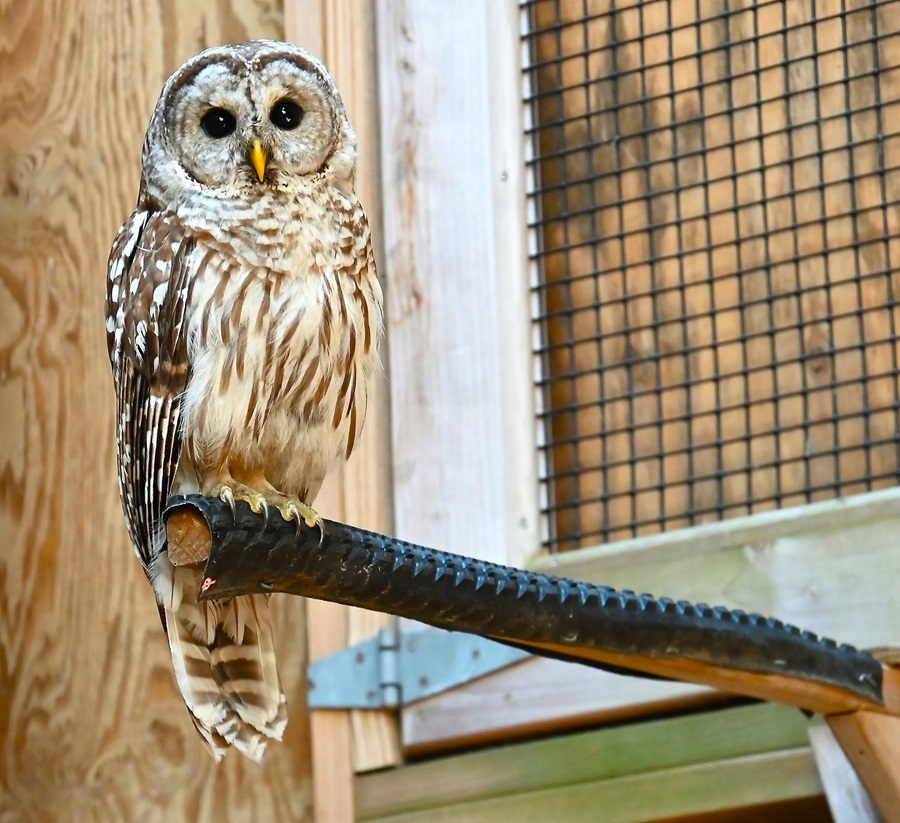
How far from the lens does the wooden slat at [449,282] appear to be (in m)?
3.89

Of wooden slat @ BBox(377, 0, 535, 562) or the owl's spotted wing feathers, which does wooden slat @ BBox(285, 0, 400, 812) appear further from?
the owl's spotted wing feathers

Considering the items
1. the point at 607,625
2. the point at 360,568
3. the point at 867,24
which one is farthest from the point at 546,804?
the point at 867,24

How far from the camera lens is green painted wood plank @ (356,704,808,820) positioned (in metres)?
3.56

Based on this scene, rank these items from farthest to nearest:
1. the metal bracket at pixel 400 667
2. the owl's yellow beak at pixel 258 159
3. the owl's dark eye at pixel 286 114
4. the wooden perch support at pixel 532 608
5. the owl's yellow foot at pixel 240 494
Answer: the metal bracket at pixel 400 667 → the owl's dark eye at pixel 286 114 → the owl's yellow beak at pixel 258 159 → the owl's yellow foot at pixel 240 494 → the wooden perch support at pixel 532 608

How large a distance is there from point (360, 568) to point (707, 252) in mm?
1475

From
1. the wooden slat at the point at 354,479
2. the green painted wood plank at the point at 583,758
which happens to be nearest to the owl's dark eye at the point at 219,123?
the wooden slat at the point at 354,479

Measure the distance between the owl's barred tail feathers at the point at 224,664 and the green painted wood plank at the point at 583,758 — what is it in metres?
0.57

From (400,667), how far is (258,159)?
110 centimetres

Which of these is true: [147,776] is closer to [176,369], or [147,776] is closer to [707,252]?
[176,369]

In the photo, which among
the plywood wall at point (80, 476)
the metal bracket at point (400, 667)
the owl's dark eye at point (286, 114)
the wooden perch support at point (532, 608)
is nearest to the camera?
the wooden perch support at point (532, 608)

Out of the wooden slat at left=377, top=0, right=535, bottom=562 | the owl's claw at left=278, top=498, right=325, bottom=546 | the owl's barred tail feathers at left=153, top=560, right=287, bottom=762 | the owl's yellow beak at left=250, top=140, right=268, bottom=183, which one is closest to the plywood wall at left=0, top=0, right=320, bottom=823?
the wooden slat at left=377, top=0, right=535, bottom=562

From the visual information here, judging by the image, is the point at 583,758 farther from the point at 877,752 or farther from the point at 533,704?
the point at 877,752

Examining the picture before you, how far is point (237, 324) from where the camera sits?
3270mm

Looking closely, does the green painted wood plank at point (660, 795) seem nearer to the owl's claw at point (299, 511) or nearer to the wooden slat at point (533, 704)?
the wooden slat at point (533, 704)
